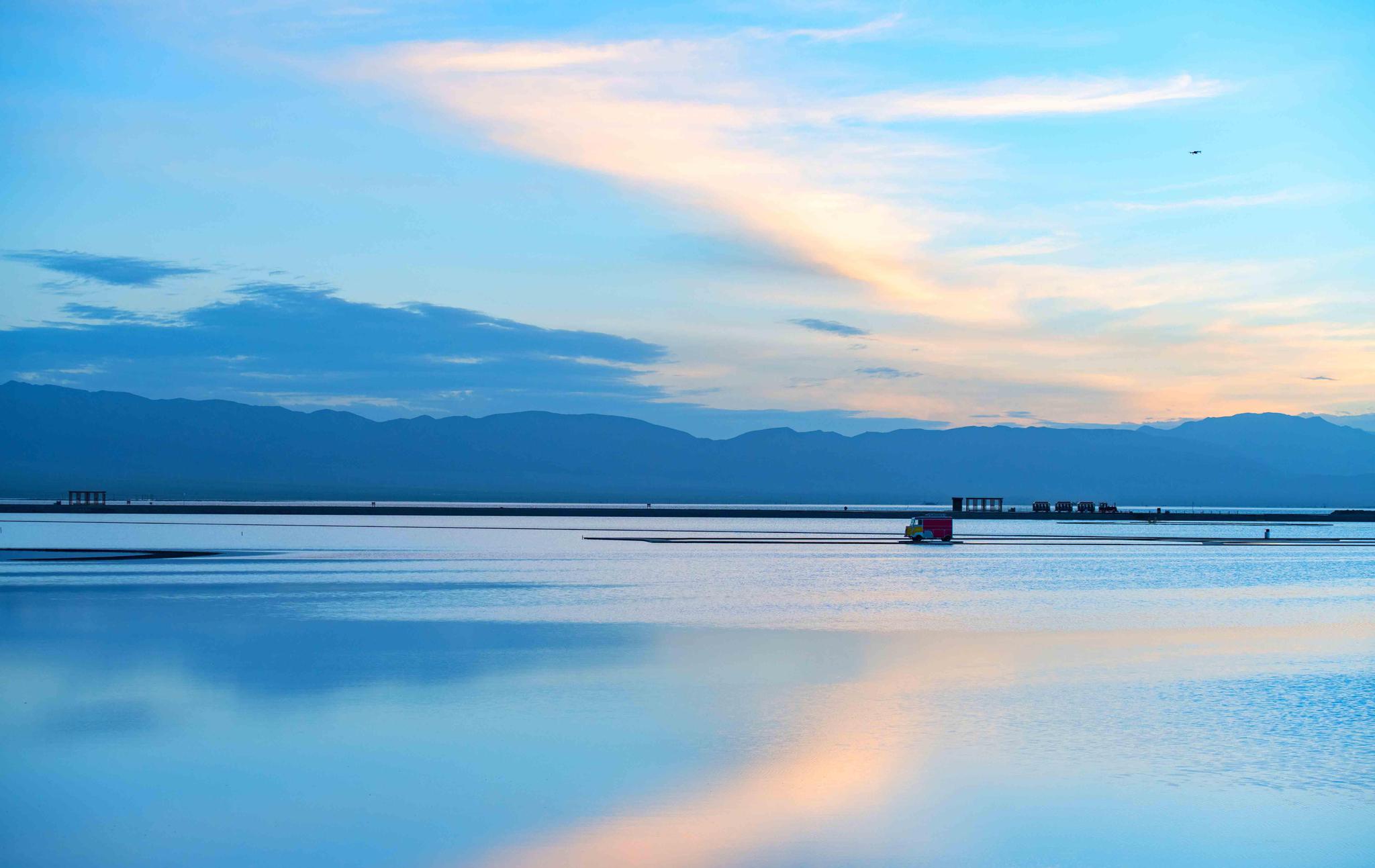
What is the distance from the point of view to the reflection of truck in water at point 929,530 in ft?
235

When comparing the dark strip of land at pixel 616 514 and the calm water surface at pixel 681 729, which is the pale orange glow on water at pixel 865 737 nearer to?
the calm water surface at pixel 681 729

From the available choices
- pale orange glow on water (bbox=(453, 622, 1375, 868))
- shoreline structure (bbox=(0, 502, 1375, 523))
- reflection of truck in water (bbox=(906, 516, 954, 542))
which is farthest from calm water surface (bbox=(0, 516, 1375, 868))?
shoreline structure (bbox=(0, 502, 1375, 523))

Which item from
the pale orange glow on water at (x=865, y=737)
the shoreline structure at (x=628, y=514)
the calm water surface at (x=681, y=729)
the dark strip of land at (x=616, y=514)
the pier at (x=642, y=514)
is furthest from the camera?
the dark strip of land at (x=616, y=514)

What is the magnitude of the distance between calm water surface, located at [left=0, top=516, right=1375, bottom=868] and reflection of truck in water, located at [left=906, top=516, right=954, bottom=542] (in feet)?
119

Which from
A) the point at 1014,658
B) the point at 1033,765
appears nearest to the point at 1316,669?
the point at 1014,658

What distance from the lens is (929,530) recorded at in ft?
236

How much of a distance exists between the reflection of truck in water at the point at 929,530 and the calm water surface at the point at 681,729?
36317 mm

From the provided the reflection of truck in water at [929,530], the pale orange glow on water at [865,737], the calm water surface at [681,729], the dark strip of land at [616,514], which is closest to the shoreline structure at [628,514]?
the dark strip of land at [616,514]

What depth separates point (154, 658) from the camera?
2152cm

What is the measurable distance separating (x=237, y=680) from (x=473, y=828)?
9.39 metres

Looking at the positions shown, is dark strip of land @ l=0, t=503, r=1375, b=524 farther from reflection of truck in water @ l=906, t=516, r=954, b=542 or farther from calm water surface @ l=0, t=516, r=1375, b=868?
calm water surface @ l=0, t=516, r=1375, b=868

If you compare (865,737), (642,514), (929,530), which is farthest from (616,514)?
(865,737)

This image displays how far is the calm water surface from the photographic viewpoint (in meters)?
11.0

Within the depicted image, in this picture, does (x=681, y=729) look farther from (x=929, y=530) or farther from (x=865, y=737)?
(x=929, y=530)
